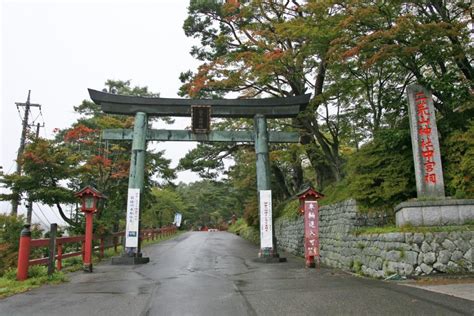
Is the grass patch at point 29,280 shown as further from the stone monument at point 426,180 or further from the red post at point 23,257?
the stone monument at point 426,180

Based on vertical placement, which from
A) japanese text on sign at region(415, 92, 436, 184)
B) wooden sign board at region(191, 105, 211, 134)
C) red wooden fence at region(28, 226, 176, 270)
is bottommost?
red wooden fence at region(28, 226, 176, 270)

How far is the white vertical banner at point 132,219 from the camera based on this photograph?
12.6m

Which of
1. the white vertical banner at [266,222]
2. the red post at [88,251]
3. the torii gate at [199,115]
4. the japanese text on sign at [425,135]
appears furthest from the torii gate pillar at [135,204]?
the japanese text on sign at [425,135]

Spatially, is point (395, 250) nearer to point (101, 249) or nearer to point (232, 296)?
point (232, 296)

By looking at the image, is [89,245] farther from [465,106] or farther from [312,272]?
[465,106]

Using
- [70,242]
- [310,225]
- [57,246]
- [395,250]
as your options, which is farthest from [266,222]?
[57,246]

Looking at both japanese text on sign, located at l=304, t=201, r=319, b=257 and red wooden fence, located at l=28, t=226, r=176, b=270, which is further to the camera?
japanese text on sign, located at l=304, t=201, r=319, b=257

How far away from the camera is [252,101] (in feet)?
46.6

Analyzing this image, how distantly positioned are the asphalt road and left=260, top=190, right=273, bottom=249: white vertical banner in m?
2.91

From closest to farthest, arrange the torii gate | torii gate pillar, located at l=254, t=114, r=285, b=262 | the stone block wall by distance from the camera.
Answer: the stone block wall
torii gate pillar, located at l=254, t=114, r=285, b=262
the torii gate

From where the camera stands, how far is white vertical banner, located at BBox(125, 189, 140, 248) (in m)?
12.6

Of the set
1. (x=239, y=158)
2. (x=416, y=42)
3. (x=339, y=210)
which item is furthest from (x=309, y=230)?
(x=239, y=158)

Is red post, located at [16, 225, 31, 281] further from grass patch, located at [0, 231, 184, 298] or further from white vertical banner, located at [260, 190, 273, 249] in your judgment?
white vertical banner, located at [260, 190, 273, 249]

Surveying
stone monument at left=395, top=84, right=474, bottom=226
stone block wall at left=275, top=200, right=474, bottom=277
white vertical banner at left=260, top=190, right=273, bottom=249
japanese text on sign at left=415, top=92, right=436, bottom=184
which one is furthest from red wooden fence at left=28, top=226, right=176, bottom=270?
japanese text on sign at left=415, top=92, right=436, bottom=184
